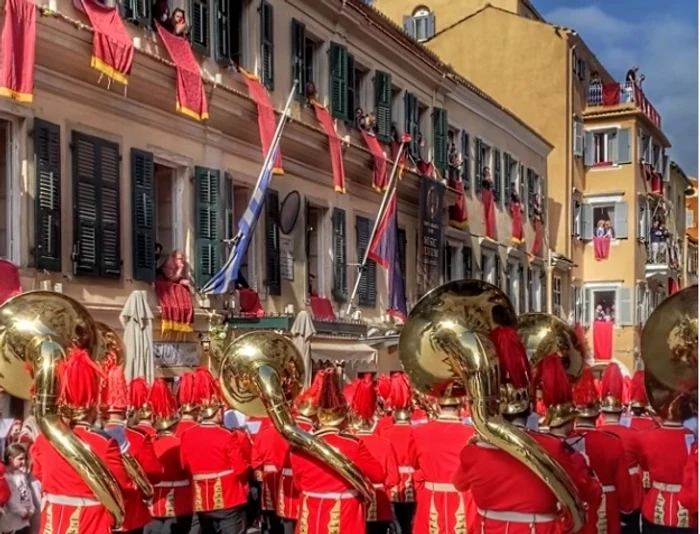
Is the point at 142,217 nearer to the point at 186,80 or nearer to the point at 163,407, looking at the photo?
the point at 186,80

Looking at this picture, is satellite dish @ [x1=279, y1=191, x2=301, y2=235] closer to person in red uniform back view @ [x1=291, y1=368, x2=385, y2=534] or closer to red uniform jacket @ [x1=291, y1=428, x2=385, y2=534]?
person in red uniform back view @ [x1=291, y1=368, x2=385, y2=534]

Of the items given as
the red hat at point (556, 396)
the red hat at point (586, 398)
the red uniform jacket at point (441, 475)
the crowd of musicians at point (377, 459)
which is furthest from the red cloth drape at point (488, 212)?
the red hat at point (556, 396)

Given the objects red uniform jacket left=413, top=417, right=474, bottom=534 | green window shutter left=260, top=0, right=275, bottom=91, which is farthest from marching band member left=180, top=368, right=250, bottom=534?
green window shutter left=260, top=0, right=275, bottom=91

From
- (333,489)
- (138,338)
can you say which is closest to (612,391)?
(333,489)

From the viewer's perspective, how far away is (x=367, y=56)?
21.3 metres

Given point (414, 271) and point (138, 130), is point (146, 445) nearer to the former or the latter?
point (138, 130)

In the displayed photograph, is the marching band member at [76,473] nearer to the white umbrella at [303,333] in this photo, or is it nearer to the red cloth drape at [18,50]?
the red cloth drape at [18,50]

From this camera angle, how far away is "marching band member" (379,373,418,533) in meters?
10.3

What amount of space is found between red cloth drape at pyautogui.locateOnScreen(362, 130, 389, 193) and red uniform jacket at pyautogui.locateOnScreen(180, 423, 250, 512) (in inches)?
420

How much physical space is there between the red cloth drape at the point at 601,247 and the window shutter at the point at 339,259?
59.2ft

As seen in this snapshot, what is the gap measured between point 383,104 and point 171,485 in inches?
509

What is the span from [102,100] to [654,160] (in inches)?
1124

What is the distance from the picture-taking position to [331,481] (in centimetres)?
788

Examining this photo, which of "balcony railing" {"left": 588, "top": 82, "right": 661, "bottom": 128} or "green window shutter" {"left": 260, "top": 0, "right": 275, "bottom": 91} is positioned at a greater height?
"balcony railing" {"left": 588, "top": 82, "right": 661, "bottom": 128}
